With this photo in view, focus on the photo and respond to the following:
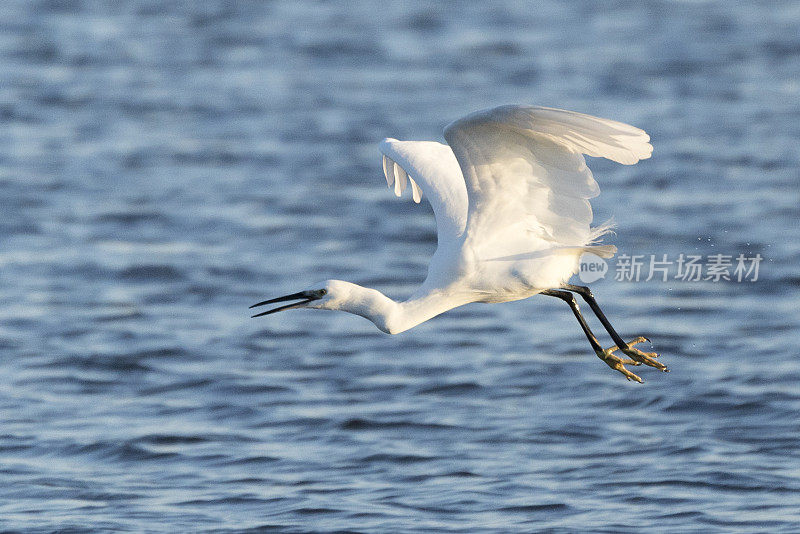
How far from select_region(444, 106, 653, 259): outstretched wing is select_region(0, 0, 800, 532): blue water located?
104 inches

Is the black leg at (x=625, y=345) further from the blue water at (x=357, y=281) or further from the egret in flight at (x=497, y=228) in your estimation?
the blue water at (x=357, y=281)

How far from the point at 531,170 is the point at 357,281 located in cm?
764

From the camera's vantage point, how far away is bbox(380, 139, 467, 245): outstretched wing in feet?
29.2

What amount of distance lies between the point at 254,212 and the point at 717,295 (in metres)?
5.99

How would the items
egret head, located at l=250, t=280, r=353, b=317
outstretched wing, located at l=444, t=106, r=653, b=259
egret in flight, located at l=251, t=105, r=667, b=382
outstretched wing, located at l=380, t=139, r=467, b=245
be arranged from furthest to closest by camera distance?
outstretched wing, located at l=380, t=139, r=467, b=245 → egret head, located at l=250, t=280, r=353, b=317 → egret in flight, located at l=251, t=105, r=667, b=382 → outstretched wing, located at l=444, t=106, r=653, b=259

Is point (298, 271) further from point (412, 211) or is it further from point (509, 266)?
point (509, 266)

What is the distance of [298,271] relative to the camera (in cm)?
1631

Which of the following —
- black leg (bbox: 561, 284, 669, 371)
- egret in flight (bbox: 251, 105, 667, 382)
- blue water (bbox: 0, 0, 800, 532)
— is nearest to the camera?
egret in flight (bbox: 251, 105, 667, 382)

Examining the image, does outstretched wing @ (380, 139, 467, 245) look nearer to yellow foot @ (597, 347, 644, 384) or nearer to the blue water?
yellow foot @ (597, 347, 644, 384)

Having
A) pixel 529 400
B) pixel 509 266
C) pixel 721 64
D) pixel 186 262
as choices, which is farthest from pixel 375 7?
pixel 509 266

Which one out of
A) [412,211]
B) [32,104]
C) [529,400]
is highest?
[32,104]

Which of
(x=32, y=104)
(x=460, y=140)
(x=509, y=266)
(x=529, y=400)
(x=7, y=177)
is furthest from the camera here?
(x=32, y=104)

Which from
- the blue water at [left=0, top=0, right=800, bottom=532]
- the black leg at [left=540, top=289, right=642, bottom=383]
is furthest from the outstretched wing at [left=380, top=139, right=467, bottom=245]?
the blue water at [left=0, top=0, right=800, bottom=532]

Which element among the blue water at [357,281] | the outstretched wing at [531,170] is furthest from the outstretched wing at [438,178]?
the blue water at [357,281]
